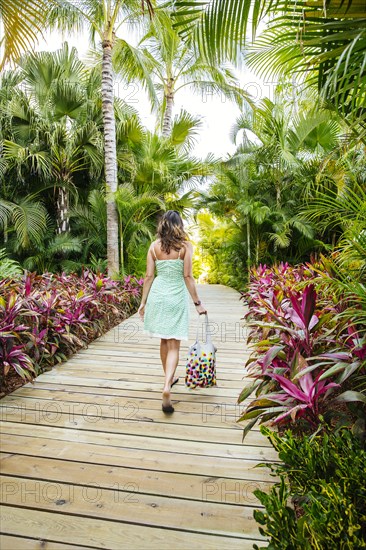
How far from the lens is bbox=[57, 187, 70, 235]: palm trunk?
9492 mm

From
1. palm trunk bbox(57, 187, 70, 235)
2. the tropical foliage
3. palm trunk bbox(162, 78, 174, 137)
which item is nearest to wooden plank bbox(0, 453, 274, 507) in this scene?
the tropical foliage

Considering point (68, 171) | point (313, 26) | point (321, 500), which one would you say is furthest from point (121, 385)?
point (68, 171)

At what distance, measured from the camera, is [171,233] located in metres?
3.24

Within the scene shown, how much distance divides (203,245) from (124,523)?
14.6m

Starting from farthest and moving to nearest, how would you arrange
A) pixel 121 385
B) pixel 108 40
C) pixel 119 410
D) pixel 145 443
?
pixel 108 40
pixel 121 385
pixel 119 410
pixel 145 443

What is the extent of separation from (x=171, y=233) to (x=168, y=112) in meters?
10.2

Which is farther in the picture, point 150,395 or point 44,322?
point 44,322

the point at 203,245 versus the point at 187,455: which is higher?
the point at 203,245

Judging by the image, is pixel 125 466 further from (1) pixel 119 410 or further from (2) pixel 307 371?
(2) pixel 307 371

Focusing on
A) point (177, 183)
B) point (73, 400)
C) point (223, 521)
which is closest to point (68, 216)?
point (177, 183)

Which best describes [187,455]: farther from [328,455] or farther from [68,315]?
[68,315]

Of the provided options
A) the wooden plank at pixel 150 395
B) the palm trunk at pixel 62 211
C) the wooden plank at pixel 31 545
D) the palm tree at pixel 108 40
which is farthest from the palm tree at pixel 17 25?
the palm trunk at pixel 62 211

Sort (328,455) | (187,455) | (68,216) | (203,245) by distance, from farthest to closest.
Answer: (203,245), (68,216), (187,455), (328,455)

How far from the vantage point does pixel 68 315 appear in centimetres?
473
